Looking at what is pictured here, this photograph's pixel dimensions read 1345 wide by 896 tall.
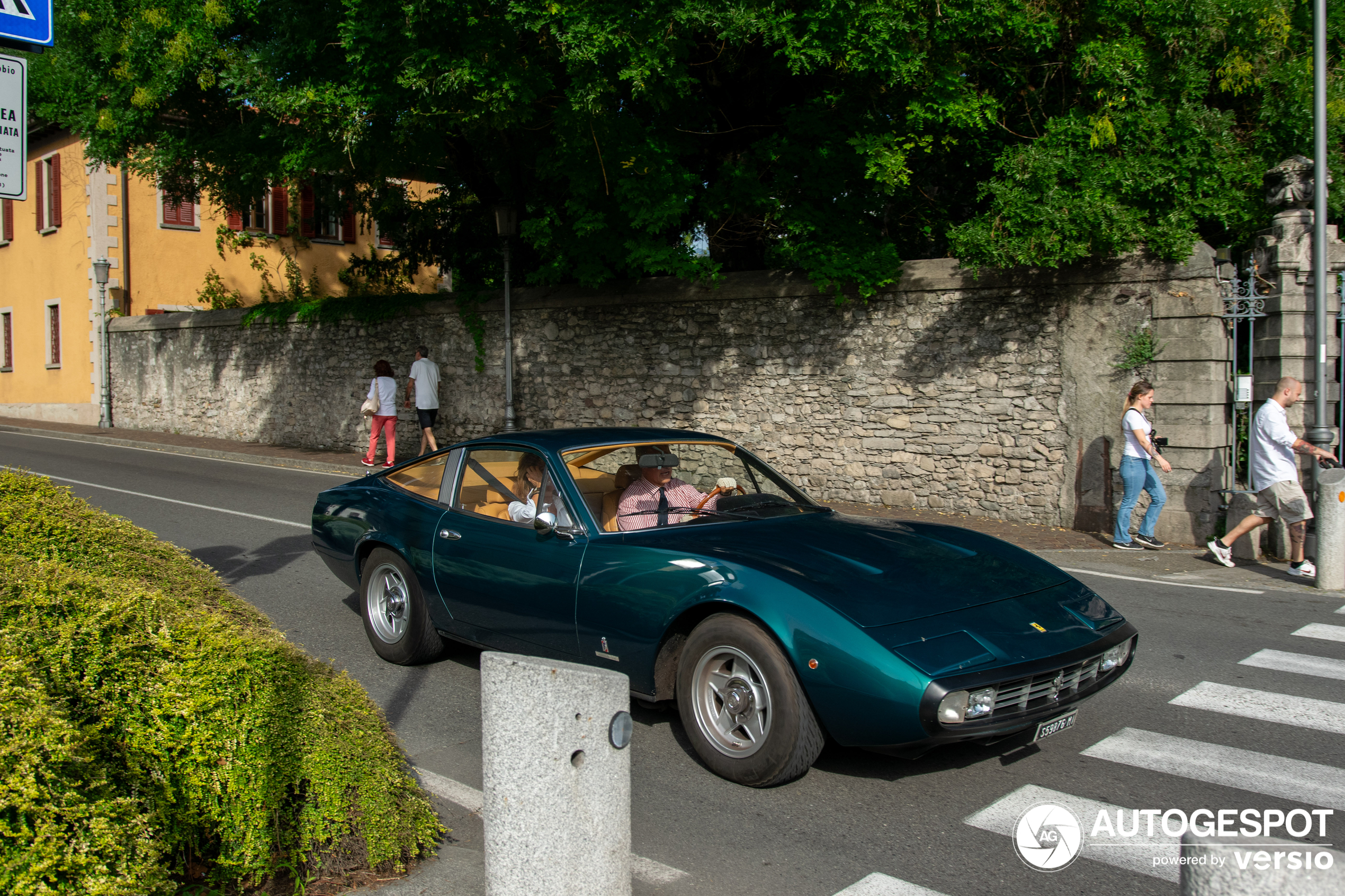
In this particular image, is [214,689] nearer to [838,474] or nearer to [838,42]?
[838,42]

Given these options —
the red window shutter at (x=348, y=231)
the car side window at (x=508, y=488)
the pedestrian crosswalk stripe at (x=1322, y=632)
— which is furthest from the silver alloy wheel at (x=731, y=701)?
the red window shutter at (x=348, y=231)

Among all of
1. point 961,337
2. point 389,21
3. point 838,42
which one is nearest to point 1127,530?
point 961,337

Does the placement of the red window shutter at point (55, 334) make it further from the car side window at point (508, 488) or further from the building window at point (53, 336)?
the car side window at point (508, 488)

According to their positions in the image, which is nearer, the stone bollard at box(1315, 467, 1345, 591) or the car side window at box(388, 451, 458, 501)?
the car side window at box(388, 451, 458, 501)

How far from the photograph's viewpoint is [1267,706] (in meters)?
5.38

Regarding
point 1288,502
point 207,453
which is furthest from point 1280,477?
point 207,453

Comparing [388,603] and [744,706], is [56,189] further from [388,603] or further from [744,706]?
[744,706]

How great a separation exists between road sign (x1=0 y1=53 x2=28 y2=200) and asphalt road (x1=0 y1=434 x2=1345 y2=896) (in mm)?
3098

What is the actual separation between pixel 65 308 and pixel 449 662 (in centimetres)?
2853

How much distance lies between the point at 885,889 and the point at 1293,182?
10.3 meters

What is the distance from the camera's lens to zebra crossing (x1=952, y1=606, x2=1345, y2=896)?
3672 mm

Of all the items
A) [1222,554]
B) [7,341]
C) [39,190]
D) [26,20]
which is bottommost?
[1222,554]

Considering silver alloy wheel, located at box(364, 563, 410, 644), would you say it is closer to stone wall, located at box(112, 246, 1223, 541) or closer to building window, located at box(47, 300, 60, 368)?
stone wall, located at box(112, 246, 1223, 541)


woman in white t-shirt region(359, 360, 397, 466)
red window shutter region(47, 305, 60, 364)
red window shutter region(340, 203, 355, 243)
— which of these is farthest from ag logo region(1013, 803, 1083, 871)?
red window shutter region(47, 305, 60, 364)
